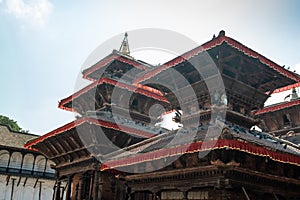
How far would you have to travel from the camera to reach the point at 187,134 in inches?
553

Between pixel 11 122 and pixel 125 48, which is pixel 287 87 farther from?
pixel 11 122

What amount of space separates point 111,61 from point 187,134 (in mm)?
10960

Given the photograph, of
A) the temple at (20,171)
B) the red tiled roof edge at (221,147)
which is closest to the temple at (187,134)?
the red tiled roof edge at (221,147)

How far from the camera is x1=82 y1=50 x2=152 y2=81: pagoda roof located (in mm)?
22938

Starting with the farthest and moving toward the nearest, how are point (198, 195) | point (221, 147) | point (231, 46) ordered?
point (198, 195), point (231, 46), point (221, 147)

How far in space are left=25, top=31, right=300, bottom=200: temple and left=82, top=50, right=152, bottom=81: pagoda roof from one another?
80mm

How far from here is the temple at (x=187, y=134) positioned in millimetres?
12156

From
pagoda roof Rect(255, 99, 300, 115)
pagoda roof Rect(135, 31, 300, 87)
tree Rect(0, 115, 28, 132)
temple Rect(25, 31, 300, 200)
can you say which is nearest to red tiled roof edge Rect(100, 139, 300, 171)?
temple Rect(25, 31, 300, 200)

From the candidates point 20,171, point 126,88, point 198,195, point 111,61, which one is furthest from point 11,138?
point 198,195

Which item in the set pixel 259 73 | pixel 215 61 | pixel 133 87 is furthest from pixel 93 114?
pixel 259 73

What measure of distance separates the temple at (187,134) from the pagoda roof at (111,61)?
3.2 inches

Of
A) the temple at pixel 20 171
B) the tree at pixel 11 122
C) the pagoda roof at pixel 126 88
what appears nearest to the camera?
the pagoda roof at pixel 126 88

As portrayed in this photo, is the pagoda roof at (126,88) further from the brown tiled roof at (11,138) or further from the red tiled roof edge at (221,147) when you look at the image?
the brown tiled roof at (11,138)

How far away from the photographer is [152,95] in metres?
22.7
